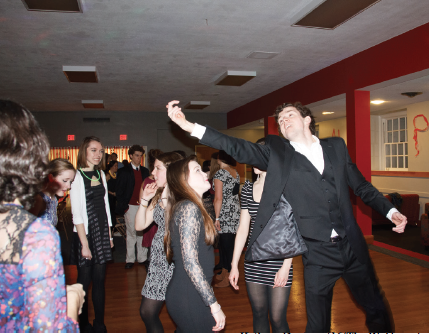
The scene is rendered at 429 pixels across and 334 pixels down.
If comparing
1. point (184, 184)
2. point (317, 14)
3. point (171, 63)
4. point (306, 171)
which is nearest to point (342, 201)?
point (306, 171)

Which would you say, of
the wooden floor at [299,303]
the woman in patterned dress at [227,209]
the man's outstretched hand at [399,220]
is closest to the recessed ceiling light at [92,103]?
the wooden floor at [299,303]

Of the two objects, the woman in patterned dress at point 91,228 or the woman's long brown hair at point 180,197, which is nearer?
the woman's long brown hair at point 180,197

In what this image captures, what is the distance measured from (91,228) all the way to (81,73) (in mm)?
4701

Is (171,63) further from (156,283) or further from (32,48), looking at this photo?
(156,283)

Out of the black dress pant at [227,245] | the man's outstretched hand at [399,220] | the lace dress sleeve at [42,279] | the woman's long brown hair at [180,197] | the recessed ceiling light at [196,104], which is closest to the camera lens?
the lace dress sleeve at [42,279]

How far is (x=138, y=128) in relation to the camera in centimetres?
1208

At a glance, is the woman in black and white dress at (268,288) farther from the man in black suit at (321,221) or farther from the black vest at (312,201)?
the black vest at (312,201)

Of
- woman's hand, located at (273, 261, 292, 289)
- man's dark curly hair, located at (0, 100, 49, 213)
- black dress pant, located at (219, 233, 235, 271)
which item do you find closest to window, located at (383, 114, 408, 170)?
black dress pant, located at (219, 233, 235, 271)

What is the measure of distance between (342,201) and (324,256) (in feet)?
1.13

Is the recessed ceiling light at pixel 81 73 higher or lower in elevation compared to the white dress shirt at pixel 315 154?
higher

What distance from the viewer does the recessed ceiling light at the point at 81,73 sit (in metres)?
6.30

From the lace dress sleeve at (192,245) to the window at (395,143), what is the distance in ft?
32.5

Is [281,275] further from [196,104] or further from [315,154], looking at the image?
[196,104]

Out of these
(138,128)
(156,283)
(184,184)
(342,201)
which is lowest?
(156,283)
